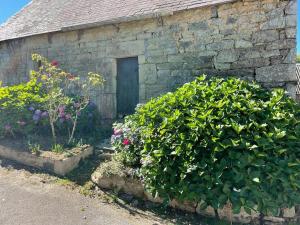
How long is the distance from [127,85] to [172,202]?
3.77 m

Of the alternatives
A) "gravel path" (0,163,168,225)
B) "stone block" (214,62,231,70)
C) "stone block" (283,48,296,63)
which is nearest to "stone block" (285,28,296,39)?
"stone block" (283,48,296,63)

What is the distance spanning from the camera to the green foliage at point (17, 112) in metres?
6.05

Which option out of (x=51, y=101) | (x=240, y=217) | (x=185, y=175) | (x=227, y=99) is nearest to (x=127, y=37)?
(x=51, y=101)

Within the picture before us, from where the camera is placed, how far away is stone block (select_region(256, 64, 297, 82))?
491cm

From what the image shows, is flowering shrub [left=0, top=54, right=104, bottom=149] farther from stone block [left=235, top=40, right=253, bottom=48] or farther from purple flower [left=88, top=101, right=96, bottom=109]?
stone block [left=235, top=40, right=253, bottom=48]

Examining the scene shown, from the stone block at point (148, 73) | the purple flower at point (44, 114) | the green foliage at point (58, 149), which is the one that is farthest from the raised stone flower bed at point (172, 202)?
the stone block at point (148, 73)

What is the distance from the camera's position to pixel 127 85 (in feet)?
22.6

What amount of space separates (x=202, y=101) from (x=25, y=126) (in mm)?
4235

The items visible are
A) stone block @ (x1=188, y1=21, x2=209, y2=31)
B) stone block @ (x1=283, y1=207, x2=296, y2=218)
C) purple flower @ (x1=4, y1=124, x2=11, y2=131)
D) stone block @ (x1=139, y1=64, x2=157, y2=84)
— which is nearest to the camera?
stone block @ (x1=283, y1=207, x2=296, y2=218)

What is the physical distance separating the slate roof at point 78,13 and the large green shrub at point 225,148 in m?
2.43

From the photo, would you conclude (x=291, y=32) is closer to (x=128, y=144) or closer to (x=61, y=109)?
(x=128, y=144)

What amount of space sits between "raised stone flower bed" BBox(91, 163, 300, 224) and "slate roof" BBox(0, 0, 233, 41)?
357 cm

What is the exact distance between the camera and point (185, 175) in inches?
133

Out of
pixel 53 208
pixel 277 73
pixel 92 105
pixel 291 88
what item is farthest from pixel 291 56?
pixel 53 208
